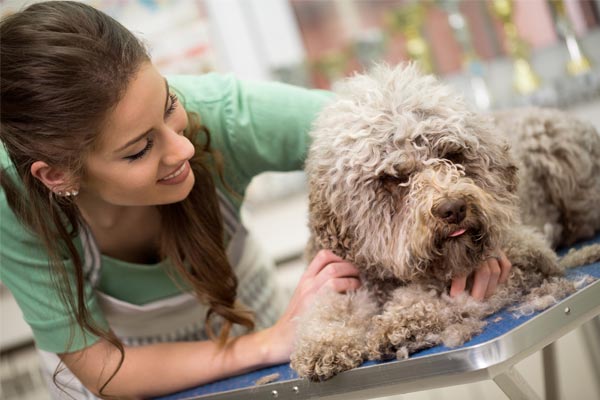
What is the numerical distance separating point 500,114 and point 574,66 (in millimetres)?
1443

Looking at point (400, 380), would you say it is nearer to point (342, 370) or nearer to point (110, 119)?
point (342, 370)

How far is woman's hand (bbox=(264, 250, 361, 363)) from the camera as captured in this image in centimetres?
150

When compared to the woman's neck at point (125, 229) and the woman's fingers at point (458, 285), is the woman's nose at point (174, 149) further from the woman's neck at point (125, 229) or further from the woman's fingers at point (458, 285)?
the woman's fingers at point (458, 285)

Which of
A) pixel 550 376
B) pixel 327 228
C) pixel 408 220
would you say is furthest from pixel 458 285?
pixel 550 376

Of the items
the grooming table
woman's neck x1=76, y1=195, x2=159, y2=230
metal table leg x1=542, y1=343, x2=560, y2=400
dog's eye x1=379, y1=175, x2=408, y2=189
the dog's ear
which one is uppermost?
woman's neck x1=76, y1=195, x2=159, y2=230

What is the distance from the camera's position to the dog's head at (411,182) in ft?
4.36

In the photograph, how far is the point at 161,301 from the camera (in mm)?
1880

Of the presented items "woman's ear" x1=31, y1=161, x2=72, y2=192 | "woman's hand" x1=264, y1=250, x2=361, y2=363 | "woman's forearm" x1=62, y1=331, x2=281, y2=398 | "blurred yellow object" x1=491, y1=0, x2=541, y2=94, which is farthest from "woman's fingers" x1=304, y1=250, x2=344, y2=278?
"blurred yellow object" x1=491, y1=0, x2=541, y2=94

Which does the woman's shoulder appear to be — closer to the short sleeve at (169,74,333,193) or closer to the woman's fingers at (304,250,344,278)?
the short sleeve at (169,74,333,193)

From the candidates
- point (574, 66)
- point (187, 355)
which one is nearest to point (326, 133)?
point (187, 355)

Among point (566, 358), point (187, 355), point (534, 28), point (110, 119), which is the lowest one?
point (566, 358)

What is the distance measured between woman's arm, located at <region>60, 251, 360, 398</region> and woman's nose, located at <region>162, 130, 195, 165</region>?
35 cm

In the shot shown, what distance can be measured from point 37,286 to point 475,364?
39.2 inches

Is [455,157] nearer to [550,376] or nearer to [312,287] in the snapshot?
[312,287]
